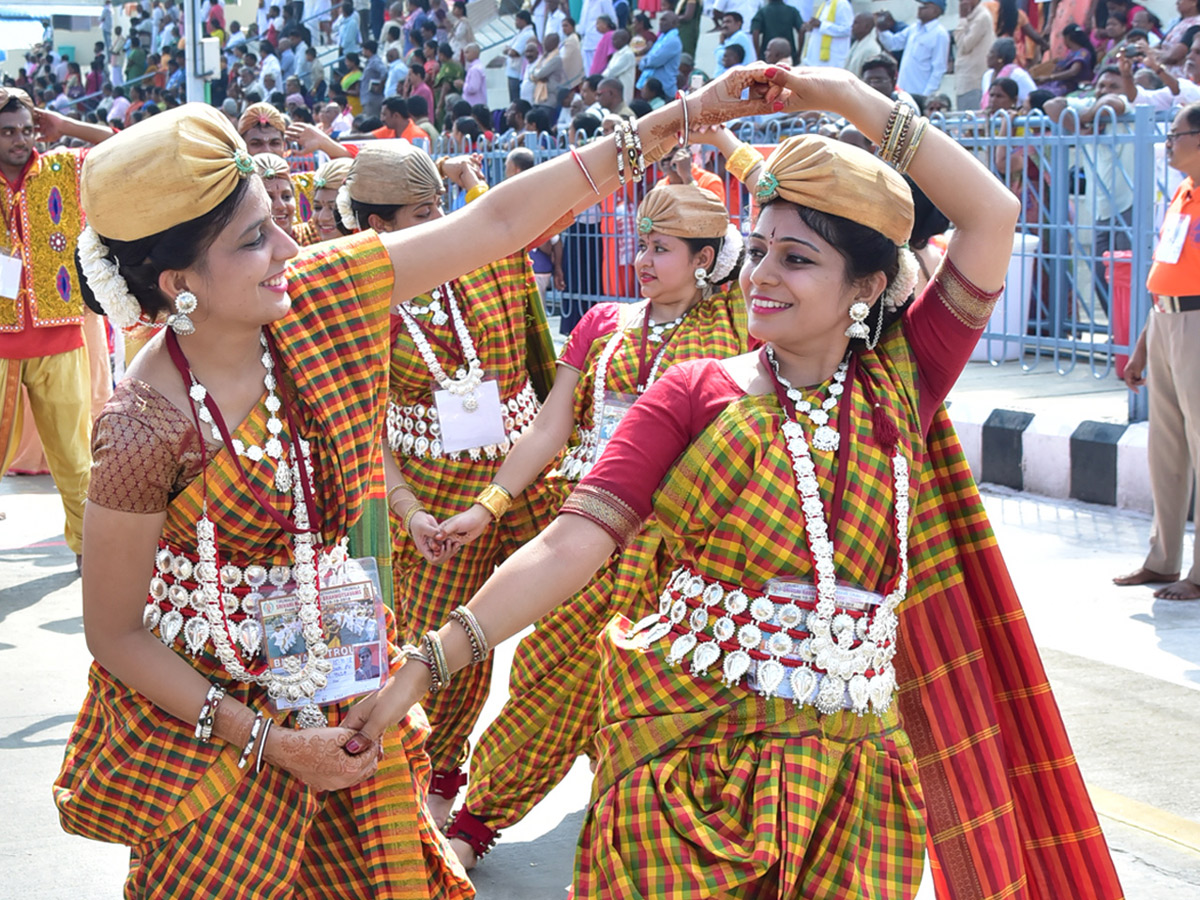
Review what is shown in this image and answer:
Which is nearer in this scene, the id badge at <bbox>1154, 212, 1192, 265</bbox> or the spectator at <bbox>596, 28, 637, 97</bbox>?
the id badge at <bbox>1154, 212, 1192, 265</bbox>

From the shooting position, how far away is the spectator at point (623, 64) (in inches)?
640

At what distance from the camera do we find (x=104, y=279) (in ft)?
8.61

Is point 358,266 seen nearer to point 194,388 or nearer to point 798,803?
point 194,388

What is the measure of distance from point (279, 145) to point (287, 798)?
5.27 meters

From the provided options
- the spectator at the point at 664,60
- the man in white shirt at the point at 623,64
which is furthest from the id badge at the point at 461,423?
the man in white shirt at the point at 623,64

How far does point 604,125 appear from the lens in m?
11.7

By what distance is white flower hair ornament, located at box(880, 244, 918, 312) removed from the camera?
278cm

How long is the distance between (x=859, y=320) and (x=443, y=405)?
2.27 meters

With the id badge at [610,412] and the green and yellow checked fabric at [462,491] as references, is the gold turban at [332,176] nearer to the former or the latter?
the green and yellow checked fabric at [462,491]

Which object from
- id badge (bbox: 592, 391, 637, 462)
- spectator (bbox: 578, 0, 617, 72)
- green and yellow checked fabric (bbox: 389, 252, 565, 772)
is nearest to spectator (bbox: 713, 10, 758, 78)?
spectator (bbox: 578, 0, 617, 72)

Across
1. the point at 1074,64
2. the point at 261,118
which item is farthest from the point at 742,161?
the point at 1074,64

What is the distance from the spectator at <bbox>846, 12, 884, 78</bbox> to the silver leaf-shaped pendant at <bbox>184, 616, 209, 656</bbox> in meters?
12.4

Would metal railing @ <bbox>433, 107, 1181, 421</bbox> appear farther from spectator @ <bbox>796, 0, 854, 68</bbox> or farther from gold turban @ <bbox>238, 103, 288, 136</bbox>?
spectator @ <bbox>796, 0, 854, 68</bbox>

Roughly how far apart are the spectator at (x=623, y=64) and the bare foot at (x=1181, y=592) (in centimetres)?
1080
